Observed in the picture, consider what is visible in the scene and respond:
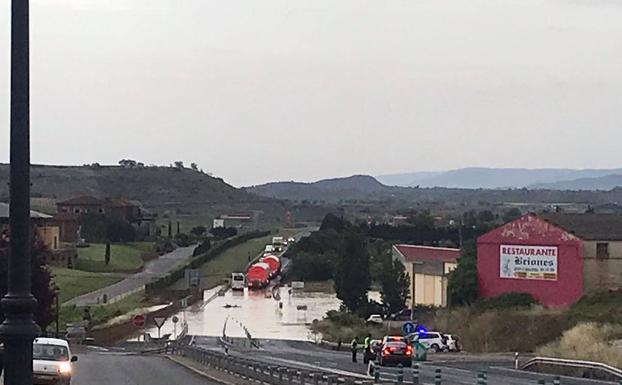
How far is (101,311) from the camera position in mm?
84875

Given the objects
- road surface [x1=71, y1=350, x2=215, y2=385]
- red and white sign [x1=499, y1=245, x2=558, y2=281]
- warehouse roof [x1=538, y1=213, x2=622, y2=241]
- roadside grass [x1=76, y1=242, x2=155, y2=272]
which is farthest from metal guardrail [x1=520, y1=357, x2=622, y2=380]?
roadside grass [x1=76, y1=242, x2=155, y2=272]

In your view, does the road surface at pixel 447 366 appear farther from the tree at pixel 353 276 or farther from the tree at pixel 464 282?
the tree at pixel 353 276

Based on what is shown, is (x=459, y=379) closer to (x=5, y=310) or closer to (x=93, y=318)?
(x=5, y=310)

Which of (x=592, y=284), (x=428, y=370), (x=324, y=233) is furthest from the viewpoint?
(x=324, y=233)

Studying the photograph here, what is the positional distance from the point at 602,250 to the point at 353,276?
27302mm

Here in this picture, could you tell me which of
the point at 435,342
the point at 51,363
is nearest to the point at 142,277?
the point at 435,342

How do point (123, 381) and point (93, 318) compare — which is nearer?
point (123, 381)

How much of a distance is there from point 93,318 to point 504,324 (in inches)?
1234

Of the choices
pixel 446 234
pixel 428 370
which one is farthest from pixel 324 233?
pixel 428 370

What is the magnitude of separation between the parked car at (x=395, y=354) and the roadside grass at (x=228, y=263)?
2782 inches

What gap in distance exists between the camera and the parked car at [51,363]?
76.7 ft

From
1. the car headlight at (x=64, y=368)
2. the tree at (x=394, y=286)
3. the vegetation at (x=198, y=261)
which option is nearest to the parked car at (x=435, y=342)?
the tree at (x=394, y=286)

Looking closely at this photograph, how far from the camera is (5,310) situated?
327 inches

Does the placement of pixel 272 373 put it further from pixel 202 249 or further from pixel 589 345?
pixel 202 249
